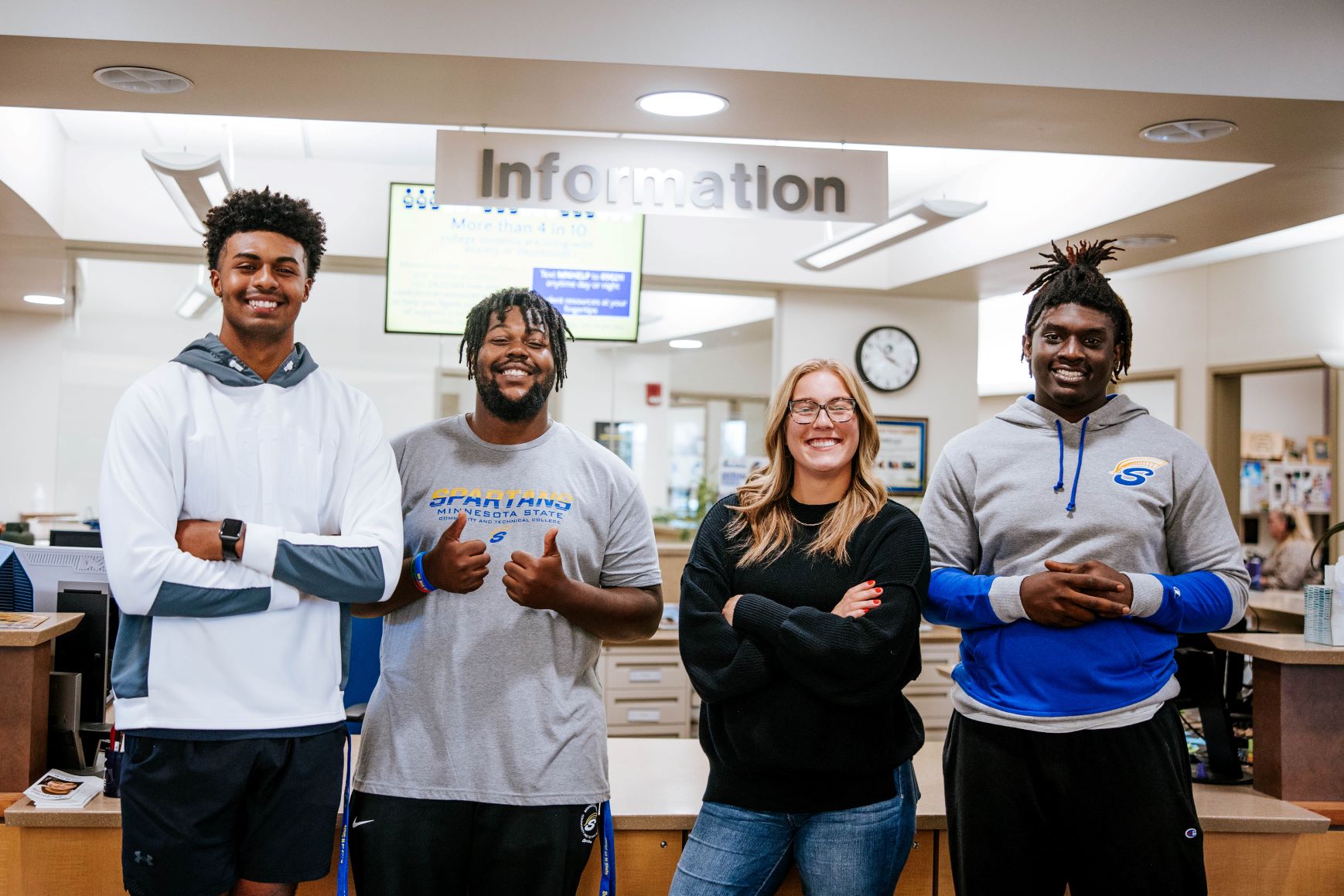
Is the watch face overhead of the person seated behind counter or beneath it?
overhead

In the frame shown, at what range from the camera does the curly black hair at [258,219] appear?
1772 mm

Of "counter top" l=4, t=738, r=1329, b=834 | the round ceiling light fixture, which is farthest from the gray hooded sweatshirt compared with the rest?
the round ceiling light fixture

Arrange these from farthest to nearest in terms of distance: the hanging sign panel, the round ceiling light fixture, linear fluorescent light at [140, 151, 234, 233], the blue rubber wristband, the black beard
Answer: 1. linear fluorescent light at [140, 151, 234, 233]
2. the hanging sign panel
3. the round ceiling light fixture
4. the black beard
5. the blue rubber wristband

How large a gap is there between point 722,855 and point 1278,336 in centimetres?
587

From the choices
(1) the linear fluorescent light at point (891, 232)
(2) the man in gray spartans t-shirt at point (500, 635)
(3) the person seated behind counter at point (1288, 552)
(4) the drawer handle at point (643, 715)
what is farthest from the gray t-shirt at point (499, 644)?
(3) the person seated behind counter at point (1288, 552)

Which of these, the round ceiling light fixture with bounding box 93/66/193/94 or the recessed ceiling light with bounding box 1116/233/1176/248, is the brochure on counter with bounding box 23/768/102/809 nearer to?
the round ceiling light fixture with bounding box 93/66/193/94

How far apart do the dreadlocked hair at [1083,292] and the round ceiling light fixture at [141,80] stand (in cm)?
204

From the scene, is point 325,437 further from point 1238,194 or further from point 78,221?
point 78,221

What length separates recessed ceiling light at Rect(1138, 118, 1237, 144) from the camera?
280 centimetres

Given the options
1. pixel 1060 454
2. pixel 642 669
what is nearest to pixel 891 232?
pixel 642 669

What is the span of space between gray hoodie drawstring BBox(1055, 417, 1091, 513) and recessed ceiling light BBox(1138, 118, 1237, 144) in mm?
1224

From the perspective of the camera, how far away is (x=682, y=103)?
9.08ft

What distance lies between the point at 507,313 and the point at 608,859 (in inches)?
39.1

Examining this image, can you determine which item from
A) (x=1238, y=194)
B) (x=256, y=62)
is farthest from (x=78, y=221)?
(x=1238, y=194)
